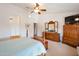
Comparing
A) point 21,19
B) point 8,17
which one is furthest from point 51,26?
point 8,17

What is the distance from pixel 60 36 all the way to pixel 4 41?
90 centimetres

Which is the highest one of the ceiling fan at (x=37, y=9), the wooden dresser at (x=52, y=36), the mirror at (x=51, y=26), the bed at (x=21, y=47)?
the ceiling fan at (x=37, y=9)

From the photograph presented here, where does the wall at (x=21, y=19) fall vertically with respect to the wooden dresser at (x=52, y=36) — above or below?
above

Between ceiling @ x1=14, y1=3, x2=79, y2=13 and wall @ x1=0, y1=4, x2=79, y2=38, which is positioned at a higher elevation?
ceiling @ x1=14, y1=3, x2=79, y2=13

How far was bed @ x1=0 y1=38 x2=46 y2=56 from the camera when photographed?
1.28 meters

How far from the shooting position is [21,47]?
1.37 meters

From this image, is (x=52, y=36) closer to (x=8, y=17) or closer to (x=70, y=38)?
(x=70, y=38)

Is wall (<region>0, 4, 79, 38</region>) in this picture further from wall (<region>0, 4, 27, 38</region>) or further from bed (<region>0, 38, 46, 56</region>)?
bed (<region>0, 38, 46, 56</region>)

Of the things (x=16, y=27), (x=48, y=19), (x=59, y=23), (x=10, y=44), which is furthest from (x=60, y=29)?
(x=10, y=44)

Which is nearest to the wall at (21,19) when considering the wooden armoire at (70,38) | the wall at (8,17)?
the wall at (8,17)

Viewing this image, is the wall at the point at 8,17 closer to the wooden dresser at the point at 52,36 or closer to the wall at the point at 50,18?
the wall at the point at 50,18

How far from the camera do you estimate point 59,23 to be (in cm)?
158

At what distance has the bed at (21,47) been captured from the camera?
1285 millimetres

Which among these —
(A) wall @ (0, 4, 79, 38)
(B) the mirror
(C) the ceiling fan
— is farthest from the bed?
(C) the ceiling fan
